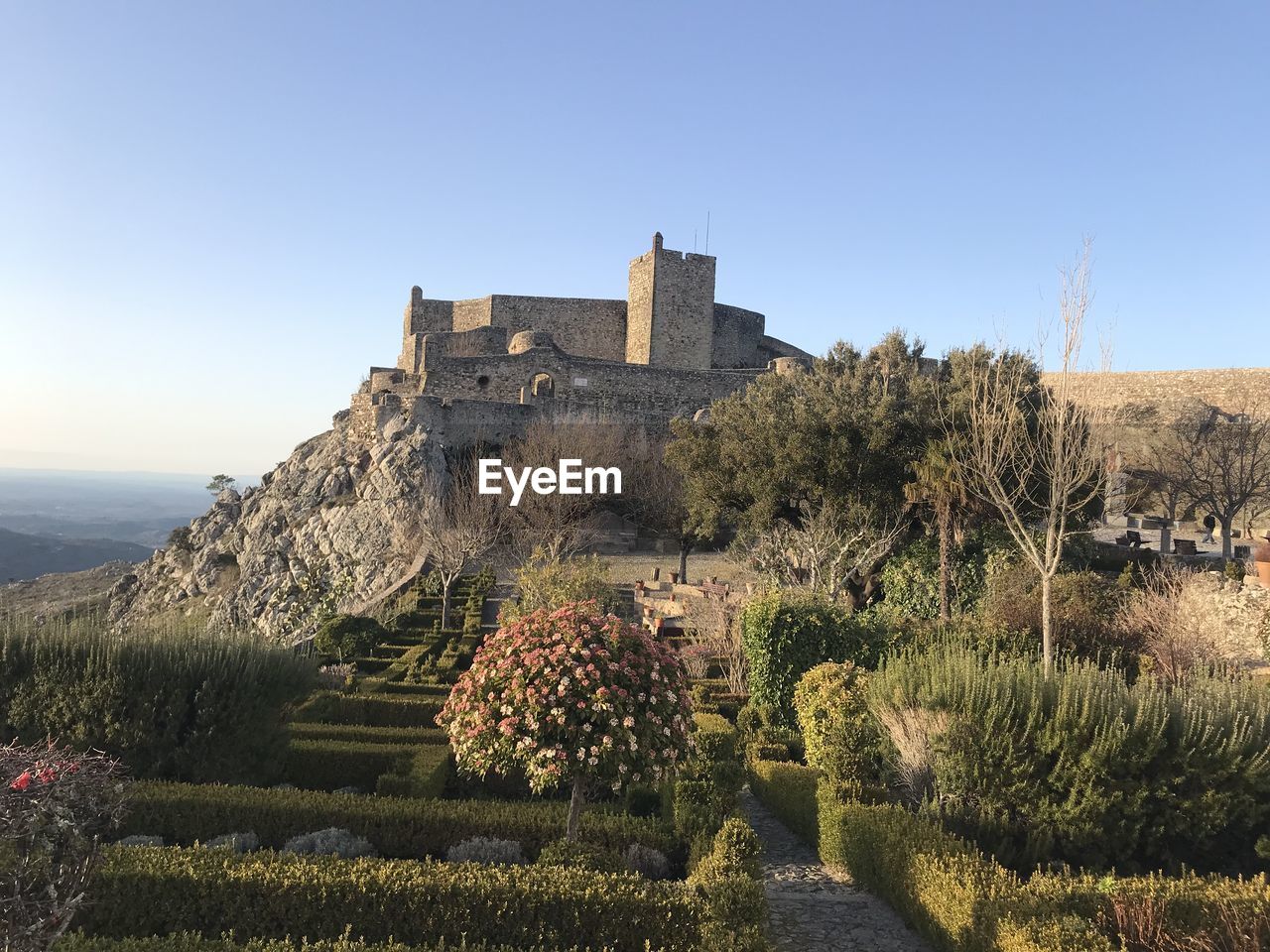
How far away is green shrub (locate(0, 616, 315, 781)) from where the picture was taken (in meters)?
8.02

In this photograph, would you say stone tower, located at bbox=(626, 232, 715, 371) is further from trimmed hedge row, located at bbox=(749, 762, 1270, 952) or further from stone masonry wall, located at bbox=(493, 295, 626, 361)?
trimmed hedge row, located at bbox=(749, 762, 1270, 952)

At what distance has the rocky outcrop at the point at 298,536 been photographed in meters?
29.5

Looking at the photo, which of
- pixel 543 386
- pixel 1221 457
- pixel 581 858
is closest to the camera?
pixel 581 858

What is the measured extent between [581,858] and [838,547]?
14278mm

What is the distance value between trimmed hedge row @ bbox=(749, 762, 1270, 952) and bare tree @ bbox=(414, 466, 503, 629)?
14094mm

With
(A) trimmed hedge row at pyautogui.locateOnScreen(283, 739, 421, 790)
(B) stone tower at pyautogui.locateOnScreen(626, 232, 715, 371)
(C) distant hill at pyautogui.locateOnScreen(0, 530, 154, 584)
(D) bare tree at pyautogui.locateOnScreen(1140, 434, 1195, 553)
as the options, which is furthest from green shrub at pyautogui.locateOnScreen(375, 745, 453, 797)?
(C) distant hill at pyautogui.locateOnScreen(0, 530, 154, 584)

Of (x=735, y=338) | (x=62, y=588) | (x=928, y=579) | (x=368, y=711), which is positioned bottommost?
(x=62, y=588)

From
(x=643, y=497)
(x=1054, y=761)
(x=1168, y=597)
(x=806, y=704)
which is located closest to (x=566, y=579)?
(x=806, y=704)

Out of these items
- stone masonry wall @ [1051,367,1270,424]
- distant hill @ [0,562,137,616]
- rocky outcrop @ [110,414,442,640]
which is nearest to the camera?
rocky outcrop @ [110,414,442,640]

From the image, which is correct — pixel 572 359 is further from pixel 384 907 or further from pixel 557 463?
pixel 384 907

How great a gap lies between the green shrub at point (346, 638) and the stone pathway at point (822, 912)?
10097 mm

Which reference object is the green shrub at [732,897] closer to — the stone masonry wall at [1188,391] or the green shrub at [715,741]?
the green shrub at [715,741]

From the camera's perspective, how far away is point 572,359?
124ft

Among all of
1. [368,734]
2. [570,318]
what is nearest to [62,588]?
[570,318]
